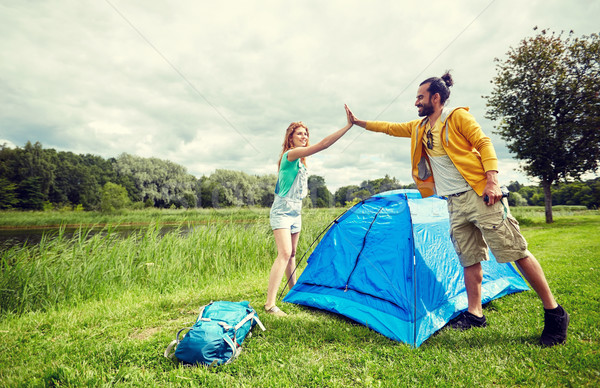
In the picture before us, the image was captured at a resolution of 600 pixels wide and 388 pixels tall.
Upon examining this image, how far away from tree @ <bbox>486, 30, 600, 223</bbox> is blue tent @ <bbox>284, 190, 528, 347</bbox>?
13421 mm

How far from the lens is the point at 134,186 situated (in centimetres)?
3750

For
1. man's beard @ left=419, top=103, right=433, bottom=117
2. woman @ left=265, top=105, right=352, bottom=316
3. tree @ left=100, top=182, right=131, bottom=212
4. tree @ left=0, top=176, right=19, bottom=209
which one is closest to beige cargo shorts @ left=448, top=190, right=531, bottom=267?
man's beard @ left=419, top=103, right=433, bottom=117

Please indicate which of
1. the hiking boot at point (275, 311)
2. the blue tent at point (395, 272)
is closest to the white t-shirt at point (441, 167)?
the blue tent at point (395, 272)

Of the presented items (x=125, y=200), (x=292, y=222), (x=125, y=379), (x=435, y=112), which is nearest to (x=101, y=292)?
(x=125, y=379)

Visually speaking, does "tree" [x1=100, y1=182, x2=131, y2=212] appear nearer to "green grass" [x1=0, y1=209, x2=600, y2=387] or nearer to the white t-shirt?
"green grass" [x1=0, y1=209, x2=600, y2=387]

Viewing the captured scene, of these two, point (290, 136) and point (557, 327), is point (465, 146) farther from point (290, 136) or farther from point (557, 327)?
point (290, 136)

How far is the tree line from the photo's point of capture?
987 inches

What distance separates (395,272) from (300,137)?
5.75ft

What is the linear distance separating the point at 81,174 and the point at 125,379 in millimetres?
38704

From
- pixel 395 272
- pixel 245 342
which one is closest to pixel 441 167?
pixel 395 272

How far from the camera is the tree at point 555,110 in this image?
12.9 metres

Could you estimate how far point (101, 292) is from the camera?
4188mm

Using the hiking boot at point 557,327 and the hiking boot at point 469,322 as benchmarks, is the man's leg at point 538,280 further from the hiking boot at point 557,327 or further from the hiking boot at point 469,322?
the hiking boot at point 469,322

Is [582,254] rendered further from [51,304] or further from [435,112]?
[51,304]
